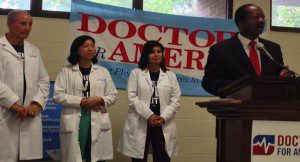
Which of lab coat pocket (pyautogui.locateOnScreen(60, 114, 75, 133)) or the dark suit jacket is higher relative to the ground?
the dark suit jacket

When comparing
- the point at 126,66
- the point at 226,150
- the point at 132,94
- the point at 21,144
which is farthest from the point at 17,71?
the point at 226,150

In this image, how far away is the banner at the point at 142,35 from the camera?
12.3 feet

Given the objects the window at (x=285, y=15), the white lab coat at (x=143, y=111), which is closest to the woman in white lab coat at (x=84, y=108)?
the white lab coat at (x=143, y=111)

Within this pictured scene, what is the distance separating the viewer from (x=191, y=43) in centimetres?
405

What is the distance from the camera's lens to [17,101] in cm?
264

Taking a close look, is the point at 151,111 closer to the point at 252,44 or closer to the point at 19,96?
the point at 19,96

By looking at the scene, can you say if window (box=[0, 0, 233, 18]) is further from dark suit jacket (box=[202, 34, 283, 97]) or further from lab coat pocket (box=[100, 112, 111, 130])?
dark suit jacket (box=[202, 34, 283, 97])

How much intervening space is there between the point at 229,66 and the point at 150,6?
2.31 meters

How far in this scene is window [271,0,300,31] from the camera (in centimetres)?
435

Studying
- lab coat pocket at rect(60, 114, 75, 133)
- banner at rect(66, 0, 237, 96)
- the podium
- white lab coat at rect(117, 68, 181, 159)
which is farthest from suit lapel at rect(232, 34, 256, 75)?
banner at rect(66, 0, 237, 96)

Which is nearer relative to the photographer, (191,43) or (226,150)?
(226,150)

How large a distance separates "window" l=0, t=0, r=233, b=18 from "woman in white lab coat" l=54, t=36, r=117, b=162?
86 cm

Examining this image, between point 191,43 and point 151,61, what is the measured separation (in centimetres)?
86

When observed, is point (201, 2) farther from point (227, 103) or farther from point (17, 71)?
point (227, 103)
